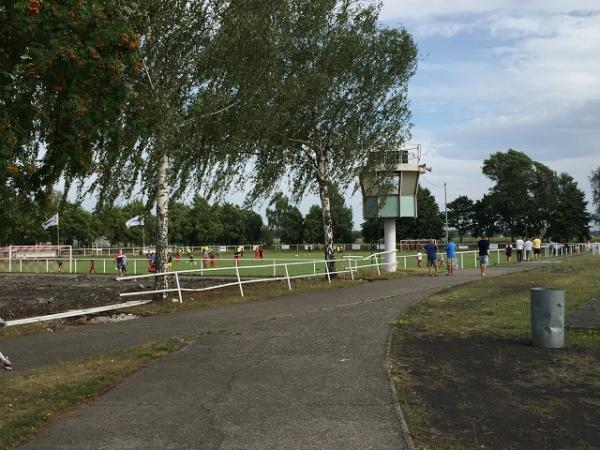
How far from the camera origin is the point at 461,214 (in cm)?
12375

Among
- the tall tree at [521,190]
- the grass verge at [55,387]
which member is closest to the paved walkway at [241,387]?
the grass verge at [55,387]

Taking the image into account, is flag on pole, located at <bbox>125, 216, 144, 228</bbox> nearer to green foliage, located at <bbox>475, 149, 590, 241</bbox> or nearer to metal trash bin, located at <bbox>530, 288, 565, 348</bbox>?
metal trash bin, located at <bbox>530, 288, 565, 348</bbox>

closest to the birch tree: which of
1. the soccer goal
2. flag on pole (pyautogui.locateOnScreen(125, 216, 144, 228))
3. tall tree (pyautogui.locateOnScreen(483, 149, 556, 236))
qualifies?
flag on pole (pyautogui.locateOnScreen(125, 216, 144, 228))

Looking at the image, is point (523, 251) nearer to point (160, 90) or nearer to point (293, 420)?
point (160, 90)

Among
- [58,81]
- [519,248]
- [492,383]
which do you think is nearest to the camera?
[58,81]

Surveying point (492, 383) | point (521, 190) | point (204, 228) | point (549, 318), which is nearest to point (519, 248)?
point (549, 318)

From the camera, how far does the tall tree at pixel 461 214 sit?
122438 millimetres

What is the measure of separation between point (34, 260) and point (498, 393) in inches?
1746

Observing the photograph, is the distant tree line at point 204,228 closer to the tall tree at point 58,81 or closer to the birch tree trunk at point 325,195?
the birch tree trunk at point 325,195

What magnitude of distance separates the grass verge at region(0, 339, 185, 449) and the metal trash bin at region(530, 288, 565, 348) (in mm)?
5457

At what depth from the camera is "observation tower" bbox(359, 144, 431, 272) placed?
26125 mm

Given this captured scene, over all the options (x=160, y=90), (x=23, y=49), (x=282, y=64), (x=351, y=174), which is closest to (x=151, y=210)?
(x=160, y=90)

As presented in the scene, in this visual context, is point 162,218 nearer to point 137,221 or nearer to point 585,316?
point 137,221

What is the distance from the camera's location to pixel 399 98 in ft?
80.0
